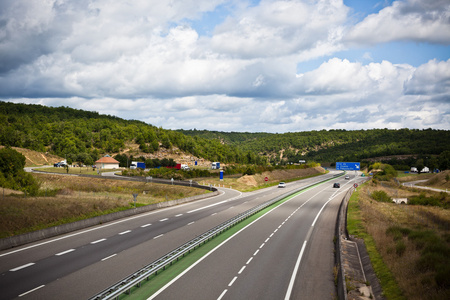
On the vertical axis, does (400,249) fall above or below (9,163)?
below

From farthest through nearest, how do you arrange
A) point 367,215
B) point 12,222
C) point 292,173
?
point 292,173, point 367,215, point 12,222

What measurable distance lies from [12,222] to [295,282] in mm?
23296

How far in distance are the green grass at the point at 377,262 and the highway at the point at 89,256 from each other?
7366mm

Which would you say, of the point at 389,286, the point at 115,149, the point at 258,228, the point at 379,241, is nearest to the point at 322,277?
the point at 389,286

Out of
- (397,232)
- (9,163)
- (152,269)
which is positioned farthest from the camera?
(9,163)

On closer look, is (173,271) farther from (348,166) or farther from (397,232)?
(348,166)

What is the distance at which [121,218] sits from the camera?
35.4 meters

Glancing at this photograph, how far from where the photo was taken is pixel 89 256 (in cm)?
2136

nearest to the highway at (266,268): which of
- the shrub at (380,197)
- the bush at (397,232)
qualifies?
the bush at (397,232)

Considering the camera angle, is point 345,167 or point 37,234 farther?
point 345,167

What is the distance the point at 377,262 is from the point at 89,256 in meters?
17.1

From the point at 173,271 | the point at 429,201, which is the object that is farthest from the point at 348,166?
the point at 173,271

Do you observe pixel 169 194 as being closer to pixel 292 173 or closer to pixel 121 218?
pixel 121 218

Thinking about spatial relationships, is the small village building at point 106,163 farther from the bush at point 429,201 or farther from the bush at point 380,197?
the bush at point 429,201
